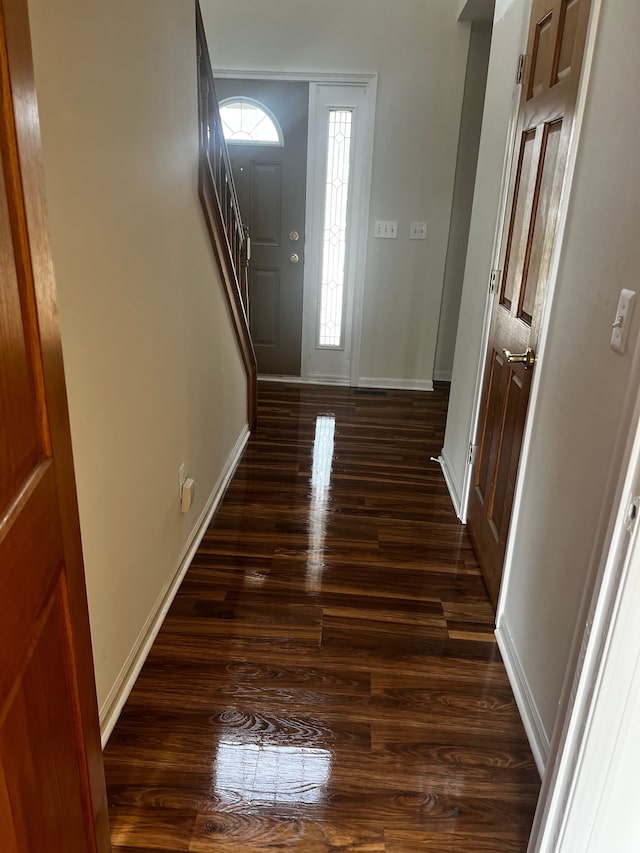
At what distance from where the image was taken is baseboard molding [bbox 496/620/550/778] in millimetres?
1572

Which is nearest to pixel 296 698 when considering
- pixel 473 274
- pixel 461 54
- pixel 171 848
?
pixel 171 848

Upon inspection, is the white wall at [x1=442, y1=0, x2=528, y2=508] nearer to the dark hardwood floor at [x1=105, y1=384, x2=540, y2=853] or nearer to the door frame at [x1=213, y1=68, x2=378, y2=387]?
the dark hardwood floor at [x1=105, y1=384, x2=540, y2=853]

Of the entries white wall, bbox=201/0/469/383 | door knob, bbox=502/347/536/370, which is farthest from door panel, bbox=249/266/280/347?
door knob, bbox=502/347/536/370

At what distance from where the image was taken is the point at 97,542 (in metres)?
1.52

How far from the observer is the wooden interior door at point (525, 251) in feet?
5.65

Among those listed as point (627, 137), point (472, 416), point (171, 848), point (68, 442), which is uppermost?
point (627, 137)

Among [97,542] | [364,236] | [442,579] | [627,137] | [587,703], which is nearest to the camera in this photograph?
[587,703]

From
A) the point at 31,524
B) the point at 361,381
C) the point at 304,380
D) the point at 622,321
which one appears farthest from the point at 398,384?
the point at 31,524

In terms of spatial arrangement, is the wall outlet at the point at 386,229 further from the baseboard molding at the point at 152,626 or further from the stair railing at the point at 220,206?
the baseboard molding at the point at 152,626

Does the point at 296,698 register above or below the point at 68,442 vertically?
below

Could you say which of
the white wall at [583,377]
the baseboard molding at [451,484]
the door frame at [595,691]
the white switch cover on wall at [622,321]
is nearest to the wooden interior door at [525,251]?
the white wall at [583,377]

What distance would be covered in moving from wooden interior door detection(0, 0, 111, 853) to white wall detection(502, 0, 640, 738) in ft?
2.93

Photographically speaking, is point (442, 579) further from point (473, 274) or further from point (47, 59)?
point (47, 59)

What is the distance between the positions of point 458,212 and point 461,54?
95cm
